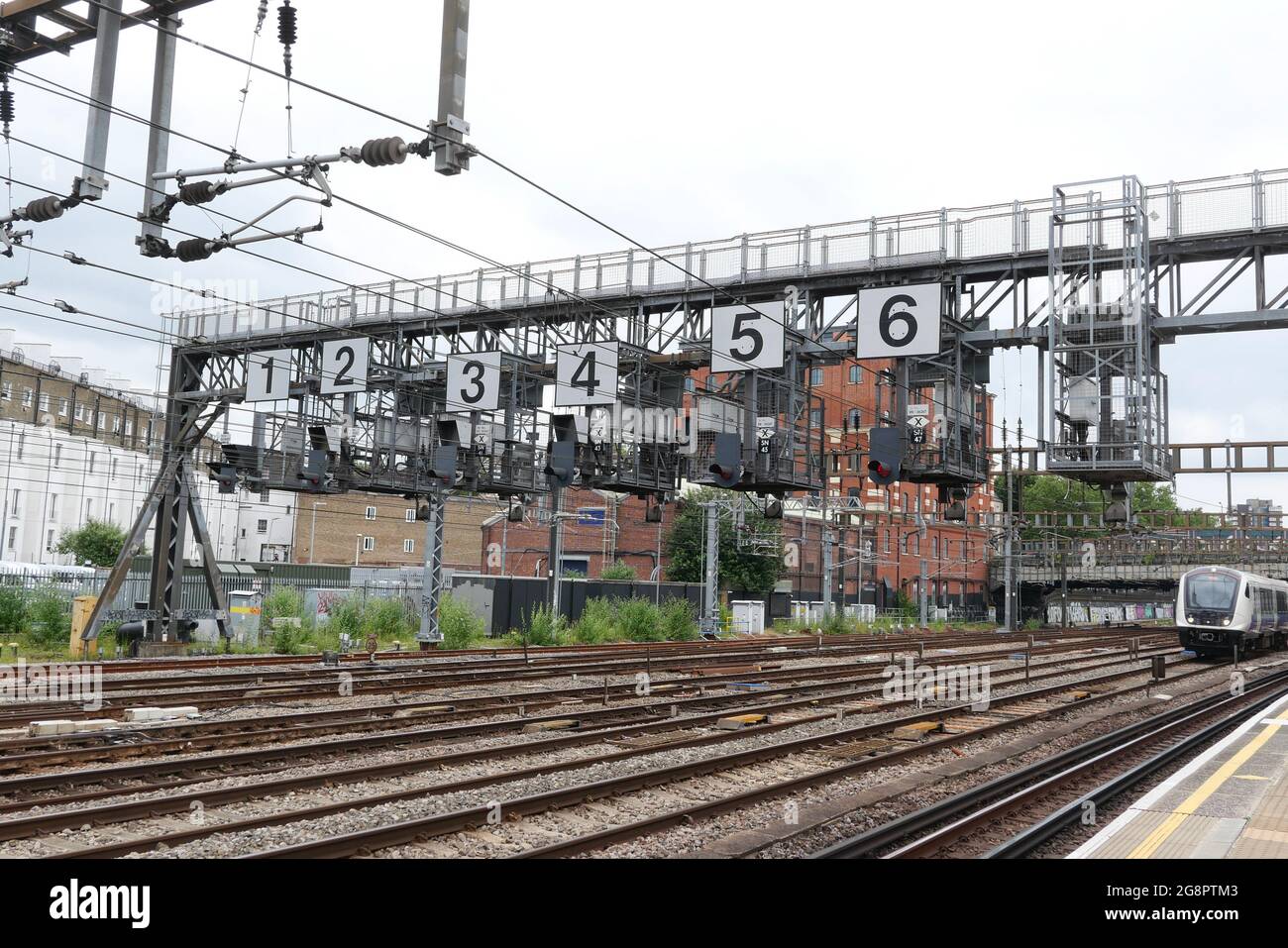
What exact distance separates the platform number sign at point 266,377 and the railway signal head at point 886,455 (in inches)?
666

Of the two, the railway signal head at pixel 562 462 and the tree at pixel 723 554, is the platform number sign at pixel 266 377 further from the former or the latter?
the tree at pixel 723 554

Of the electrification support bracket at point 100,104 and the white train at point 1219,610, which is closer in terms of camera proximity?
the electrification support bracket at point 100,104

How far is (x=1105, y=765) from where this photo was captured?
13180mm

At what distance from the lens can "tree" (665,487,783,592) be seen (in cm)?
6353

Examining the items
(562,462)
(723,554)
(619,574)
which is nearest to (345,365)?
(562,462)

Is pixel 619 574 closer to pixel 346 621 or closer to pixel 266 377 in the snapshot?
pixel 346 621

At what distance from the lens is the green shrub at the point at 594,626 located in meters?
36.8

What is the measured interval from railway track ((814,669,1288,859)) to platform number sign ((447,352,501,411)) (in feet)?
54.9

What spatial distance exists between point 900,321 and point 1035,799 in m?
12.6

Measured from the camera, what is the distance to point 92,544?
66.6 meters

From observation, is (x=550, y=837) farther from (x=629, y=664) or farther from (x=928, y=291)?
(x=629, y=664)

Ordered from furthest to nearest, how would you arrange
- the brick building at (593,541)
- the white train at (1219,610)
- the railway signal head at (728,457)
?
the brick building at (593,541)
the white train at (1219,610)
the railway signal head at (728,457)

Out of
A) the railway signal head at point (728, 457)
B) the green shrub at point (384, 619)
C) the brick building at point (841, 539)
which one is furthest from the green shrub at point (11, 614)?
the brick building at point (841, 539)
